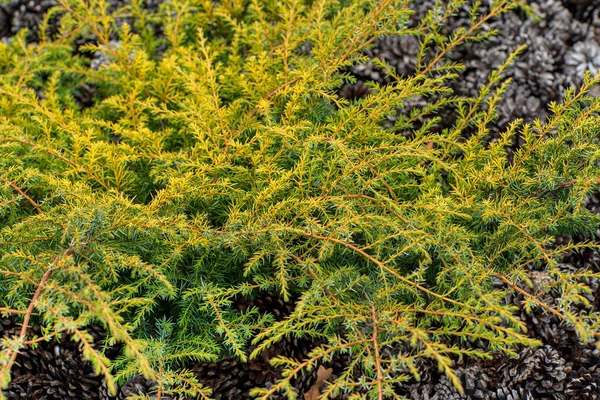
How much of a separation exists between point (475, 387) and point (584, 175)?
665 mm

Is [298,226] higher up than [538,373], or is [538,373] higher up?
[298,226]

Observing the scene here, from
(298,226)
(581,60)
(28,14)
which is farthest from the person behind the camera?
(28,14)

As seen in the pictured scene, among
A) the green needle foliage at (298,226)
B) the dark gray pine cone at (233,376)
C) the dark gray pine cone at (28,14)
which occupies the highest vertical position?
the dark gray pine cone at (28,14)

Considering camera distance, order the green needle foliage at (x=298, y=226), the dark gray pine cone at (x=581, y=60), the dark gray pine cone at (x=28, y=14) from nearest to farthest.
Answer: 1. the green needle foliage at (x=298, y=226)
2. the dark gray pine cone at (x=581, y=60)
3. the dark gray pine cone at (x=28, y=14)

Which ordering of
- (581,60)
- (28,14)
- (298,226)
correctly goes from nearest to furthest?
(298,226)
(581,60)
(28,14)

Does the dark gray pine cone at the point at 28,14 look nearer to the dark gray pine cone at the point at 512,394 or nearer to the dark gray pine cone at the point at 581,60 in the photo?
the dark gray pine cone at the point at 581,60

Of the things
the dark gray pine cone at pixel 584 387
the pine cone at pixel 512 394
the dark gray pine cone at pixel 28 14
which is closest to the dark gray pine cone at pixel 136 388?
the pine cone at pixel 512 394

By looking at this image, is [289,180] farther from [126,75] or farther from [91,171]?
[126,75]

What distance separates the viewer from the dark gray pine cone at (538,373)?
68.9 inches

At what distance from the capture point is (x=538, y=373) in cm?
178

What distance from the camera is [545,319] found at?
6.31 feet

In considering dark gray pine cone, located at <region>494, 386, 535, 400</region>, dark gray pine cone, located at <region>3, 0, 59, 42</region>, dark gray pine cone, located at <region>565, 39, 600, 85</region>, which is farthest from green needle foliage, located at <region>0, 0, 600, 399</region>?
dark gray pine cone, located at <region>3, 0, 59, 42</region>

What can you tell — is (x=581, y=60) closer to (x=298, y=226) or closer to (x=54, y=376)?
(x=298, y=226)

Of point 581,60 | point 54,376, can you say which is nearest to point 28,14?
point 54,376
